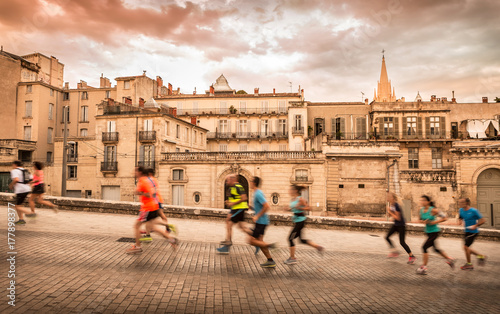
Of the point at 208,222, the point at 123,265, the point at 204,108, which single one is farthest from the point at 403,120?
the point at 123,265

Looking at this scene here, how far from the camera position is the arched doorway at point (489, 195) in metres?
28.6

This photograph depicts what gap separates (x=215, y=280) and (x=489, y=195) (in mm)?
31131

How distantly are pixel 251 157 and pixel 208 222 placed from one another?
1766cm

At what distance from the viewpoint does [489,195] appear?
28.8 m

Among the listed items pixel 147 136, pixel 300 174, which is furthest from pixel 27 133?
pixel 300 174

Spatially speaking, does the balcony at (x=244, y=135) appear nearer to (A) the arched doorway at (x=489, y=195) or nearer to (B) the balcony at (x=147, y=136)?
(B) the balcony at (x=147, y=136)

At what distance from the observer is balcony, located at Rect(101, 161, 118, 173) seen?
35653mm

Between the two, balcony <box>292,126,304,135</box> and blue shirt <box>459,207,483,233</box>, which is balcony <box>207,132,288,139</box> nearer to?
balcony <box>292,126,304,135</box>

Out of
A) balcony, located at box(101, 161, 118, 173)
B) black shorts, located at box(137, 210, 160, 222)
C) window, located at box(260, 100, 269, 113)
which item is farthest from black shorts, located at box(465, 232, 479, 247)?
window, located at box(260, 100, 269, 113)

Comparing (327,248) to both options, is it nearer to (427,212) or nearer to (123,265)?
(427,212)

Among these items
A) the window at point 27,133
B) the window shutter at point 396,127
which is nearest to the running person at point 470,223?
the window shutter at point 396,127

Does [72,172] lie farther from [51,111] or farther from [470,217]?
[470,217]

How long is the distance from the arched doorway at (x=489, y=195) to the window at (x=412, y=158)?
11.3m

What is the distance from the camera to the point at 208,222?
582 inches
